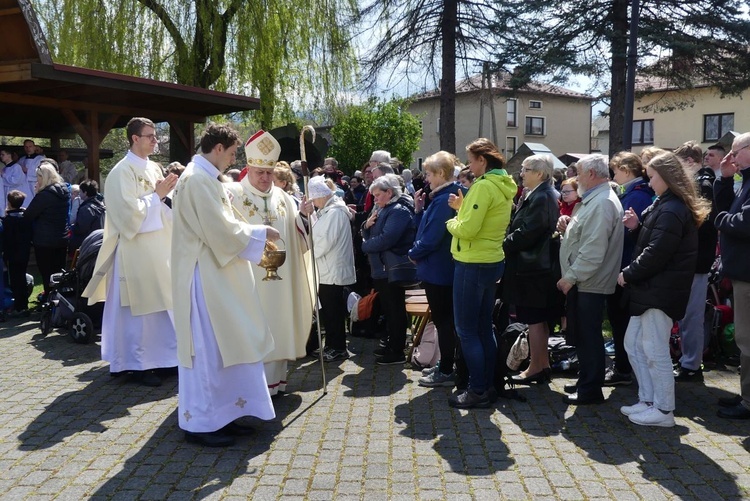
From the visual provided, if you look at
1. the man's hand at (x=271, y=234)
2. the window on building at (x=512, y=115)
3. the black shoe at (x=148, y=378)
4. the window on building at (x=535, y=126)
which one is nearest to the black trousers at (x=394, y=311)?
the man's hand at (x=271, y=234)

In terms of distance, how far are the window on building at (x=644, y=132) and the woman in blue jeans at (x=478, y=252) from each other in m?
40.6

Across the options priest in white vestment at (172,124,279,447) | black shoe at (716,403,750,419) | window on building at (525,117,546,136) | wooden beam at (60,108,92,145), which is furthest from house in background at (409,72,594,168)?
priest in white vestment at (172,124,279,447)

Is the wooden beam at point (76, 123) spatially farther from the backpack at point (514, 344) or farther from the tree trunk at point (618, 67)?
the tree trunk at point (618, 67)

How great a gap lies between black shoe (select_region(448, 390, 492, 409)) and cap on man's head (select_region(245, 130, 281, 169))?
7.77ft

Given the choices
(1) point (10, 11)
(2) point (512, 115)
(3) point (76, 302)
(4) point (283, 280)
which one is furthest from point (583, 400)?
(2) point (512, 115)

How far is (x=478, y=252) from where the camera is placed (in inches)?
208

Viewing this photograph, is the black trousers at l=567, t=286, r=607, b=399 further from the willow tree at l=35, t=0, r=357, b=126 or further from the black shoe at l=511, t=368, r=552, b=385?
the willow tree at l=35, t=0, r=357, b=126

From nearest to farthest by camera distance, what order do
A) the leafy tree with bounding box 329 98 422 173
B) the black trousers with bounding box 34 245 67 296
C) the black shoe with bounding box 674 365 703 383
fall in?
the black shoe with bounding box 674 365 703 383, the black trousers with bounding box 34 245 67 296, the leafy tree with bounding box 329 98 422 173

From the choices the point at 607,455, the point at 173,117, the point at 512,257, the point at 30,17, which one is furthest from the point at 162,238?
the point at 173,117

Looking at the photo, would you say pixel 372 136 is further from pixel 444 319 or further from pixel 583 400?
pixel 583 400

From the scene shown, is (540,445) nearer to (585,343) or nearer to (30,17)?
(585,343)

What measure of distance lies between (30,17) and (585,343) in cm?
920

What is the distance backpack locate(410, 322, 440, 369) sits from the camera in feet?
22.0

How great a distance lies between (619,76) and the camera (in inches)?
658
